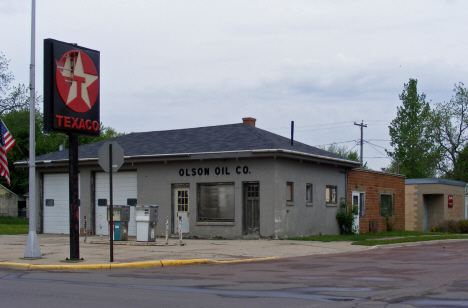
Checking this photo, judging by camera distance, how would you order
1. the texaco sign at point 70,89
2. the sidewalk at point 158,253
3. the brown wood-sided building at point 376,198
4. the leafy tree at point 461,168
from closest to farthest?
Answer: the sidewalk at point 158,253 → the texaco sign at point 70,89 → the brown wood-sided building at point 376,198 → the leafy tree at point 461,168

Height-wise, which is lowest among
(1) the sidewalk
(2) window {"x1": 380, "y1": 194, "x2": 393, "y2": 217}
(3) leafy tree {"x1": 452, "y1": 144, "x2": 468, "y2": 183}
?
(1) the sidewalk

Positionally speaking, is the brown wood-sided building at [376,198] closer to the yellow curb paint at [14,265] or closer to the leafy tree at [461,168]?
the yellow curb paint at [14,265]

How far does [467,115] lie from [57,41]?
175 ft

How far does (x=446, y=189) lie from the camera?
128ft

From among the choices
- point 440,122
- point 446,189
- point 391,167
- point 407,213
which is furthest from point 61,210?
point 391,167

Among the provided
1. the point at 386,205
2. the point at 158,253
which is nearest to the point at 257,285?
the point at 158,253

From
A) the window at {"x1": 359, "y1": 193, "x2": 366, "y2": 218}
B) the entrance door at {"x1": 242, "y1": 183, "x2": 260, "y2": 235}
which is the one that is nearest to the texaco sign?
the entrance door at {"x1": 242, "y1": 183, "x2": 260, "y2": 235}

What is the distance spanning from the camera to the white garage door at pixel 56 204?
27.6m

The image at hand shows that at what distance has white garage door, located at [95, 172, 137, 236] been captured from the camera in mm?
25930

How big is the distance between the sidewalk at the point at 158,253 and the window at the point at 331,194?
5808mm

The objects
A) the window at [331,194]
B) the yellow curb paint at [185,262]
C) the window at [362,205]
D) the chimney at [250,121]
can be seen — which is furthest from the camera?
the chimney at [250,121]

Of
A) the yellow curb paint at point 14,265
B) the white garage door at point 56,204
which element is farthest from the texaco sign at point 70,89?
the white garage door at point 56,204

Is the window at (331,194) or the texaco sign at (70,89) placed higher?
the texaco sign at (70,89)

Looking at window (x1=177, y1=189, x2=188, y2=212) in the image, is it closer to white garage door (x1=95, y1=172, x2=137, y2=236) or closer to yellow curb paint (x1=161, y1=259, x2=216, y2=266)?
white garage door (x1=95, y1=172, x2=137, y2=236)
